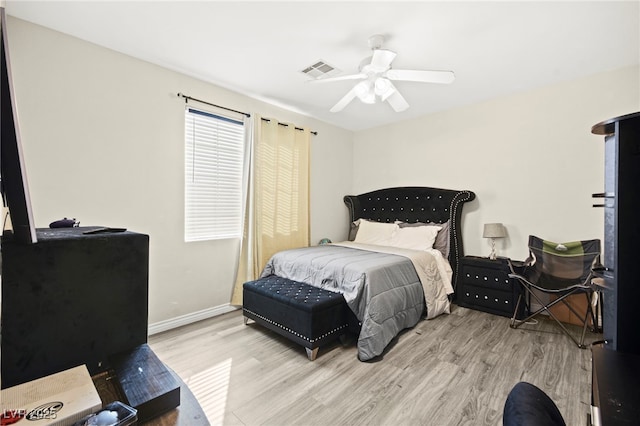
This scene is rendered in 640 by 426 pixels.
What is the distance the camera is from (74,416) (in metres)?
0.54

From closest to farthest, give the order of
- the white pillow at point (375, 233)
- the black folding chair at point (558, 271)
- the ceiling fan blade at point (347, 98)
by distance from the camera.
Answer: the ceiling fan blade at point (347, 98) < the black folding chair at point (558, 271) < the white pillow at point (375, 233)

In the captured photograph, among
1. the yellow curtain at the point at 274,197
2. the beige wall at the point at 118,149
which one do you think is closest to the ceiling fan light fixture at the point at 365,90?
the yellow curtain at the point at 274,197

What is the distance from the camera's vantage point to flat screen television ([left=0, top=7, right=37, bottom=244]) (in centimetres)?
59

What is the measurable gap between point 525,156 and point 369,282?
248 cm

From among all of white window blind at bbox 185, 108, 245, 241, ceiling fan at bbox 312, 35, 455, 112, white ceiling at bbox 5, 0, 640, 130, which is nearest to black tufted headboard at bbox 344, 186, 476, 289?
white ceiling at bbox 5, 0, 640, 130

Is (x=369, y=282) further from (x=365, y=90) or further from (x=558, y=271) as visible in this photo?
(x=558, y=271)

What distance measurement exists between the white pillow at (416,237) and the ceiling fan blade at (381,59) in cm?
217

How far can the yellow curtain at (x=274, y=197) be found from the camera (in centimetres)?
344

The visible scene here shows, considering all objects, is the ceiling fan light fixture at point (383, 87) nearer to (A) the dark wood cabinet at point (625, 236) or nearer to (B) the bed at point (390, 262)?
(B) the bed at point (390, 262)

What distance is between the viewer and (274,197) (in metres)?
3.68

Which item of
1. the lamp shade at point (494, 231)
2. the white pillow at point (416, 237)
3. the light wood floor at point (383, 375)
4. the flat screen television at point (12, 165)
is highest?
the flat screen television at point (12, 165)

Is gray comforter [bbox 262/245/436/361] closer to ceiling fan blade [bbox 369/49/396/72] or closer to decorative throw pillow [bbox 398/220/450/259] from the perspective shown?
decorative throw pillow [bbox 398/220/450/259]

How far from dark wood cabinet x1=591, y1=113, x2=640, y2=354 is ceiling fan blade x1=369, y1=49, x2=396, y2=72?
1538 mm

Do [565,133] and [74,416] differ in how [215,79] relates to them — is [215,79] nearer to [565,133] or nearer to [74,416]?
[74,416]
